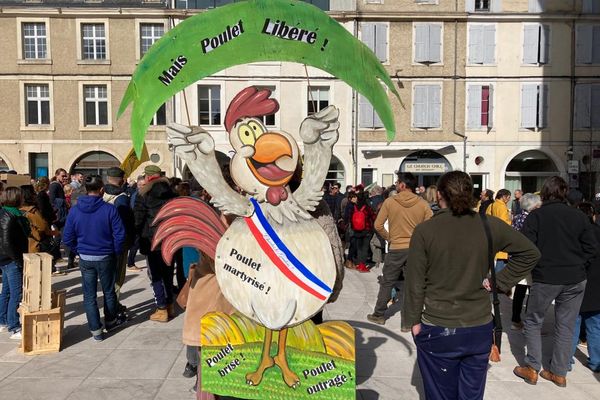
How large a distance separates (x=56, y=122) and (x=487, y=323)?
20913 millimetres

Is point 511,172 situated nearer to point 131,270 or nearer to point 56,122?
point 131,270

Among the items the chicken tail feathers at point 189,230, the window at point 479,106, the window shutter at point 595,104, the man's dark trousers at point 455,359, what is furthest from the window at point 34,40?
the window shutter at point 595,104

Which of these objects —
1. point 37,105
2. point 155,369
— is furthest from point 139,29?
point 155,369

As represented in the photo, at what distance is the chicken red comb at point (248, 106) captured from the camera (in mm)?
3057

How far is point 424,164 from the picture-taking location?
2114cm

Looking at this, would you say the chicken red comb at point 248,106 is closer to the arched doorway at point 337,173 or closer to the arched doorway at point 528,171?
the arched doorway at point 337,173

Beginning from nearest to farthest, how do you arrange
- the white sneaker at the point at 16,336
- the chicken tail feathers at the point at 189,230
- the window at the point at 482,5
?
1. the chicken tail feathers at the point at 189,230
2. the white sneaker at the point at 16,336
3. the window at the point at 482,5

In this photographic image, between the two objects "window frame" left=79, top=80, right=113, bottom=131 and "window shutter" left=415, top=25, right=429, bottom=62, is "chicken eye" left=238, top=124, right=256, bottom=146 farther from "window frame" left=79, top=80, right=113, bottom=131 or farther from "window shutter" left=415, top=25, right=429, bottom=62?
"window shutter" left=415, top=25, right=429, bottom=62

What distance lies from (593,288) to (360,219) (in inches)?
208

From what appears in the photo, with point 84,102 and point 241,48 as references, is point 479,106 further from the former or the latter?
point 241,48

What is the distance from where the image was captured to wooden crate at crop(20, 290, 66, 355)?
16.0 ft

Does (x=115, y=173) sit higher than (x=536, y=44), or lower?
lower

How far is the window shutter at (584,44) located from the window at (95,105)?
20.2 meters

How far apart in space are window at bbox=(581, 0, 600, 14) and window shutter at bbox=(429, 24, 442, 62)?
6299 mm
